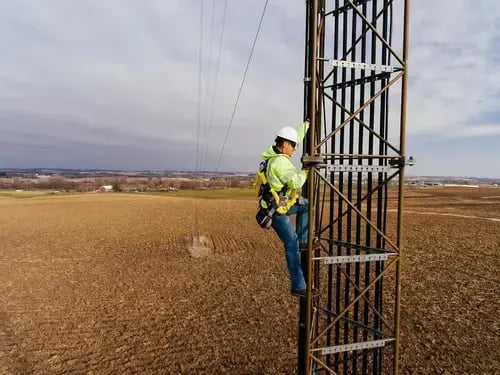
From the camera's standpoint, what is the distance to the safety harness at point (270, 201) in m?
6.17

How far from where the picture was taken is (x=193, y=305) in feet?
45.6

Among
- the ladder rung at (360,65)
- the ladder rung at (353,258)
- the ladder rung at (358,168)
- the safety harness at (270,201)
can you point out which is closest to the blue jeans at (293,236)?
the safety harness at (270,201)

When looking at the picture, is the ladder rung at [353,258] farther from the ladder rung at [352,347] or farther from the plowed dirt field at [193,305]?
the plowed dirt field at [193,305]

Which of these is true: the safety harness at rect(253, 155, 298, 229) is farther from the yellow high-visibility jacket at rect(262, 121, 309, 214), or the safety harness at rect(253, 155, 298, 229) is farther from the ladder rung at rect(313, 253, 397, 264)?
the ladder rung at rect(313, 253, 397, 264)

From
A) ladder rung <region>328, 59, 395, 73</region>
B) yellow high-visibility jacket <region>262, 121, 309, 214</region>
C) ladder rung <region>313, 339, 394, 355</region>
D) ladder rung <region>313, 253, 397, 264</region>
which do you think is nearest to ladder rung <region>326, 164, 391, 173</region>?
yellow high-visibility jacket <region>262, 121, 309, 214</region>

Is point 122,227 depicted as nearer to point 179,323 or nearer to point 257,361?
point 179,323

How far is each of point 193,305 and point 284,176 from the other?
8998 mm

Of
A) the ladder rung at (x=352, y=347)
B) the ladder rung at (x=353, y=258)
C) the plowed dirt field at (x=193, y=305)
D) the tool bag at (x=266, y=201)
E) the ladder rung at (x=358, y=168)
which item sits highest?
the ladder rung at (x=358, y=168)

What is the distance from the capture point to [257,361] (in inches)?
384

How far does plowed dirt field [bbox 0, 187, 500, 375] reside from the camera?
32.5ft

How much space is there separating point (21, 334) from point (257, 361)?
6.17m

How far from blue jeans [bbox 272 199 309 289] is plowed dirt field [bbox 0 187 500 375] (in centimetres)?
372

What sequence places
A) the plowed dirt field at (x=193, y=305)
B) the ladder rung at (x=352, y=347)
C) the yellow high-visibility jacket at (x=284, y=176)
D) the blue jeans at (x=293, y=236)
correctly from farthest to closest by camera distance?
1. the plowed dirt field at (x=193, y=305)
2. the ladder rung at (x=352, y=347)
3. the blue jeans at (x=293, y=236)
4. the yellow high-visibility jacket at (x=284, y=176)

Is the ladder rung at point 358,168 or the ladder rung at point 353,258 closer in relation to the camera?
the ladder rung at point 353,258
